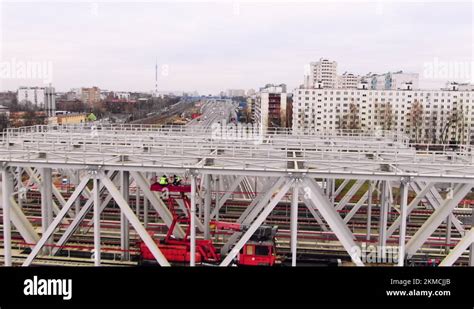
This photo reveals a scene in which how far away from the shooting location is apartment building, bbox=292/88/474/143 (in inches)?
2366

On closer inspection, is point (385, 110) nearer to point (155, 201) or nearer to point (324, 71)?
point (155, 201)

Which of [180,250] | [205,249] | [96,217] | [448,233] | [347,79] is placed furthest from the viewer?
[347,79]

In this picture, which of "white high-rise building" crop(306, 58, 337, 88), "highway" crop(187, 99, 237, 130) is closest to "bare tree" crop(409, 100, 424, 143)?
"highway" crop(187, 99, 237, 130)

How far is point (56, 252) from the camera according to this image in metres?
15.4

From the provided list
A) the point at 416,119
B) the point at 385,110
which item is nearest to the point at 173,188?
the point at 385,110

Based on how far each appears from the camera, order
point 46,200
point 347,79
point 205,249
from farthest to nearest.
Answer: point 347,79
point 46,200
point 205,249

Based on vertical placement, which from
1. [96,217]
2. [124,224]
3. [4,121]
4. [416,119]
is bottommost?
[124,224]

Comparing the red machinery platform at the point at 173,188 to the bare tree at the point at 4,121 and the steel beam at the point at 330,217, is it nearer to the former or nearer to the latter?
the steel beam at the point at 330,217

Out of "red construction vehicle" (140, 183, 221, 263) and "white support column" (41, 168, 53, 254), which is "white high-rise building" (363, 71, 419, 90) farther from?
"white support column" (41, 168, 53, 254)

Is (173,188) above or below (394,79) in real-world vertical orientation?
below

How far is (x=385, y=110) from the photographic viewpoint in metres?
61.2

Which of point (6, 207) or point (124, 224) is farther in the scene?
point (124, 224)
